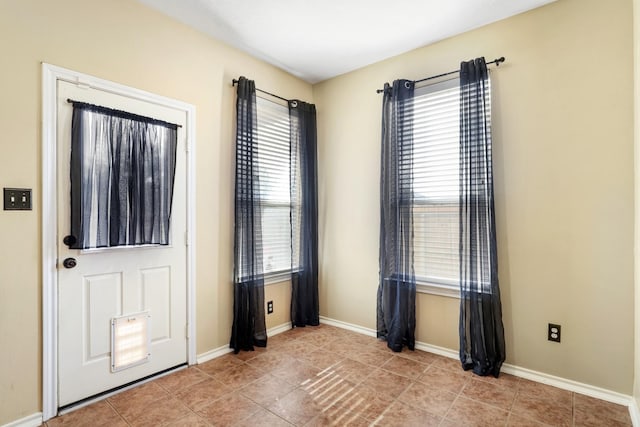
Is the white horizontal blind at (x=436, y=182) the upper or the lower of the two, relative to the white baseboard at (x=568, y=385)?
upper

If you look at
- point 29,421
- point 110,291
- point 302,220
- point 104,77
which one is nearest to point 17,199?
point 110,291

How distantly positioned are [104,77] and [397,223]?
8.52 feet

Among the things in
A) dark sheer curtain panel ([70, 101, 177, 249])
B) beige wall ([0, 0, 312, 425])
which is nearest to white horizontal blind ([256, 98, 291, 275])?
beige wall ([0, 0, 312, 425])

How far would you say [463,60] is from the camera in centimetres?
284

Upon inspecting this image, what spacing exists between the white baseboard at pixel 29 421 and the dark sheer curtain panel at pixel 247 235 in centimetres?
135

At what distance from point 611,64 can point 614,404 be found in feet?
7.49

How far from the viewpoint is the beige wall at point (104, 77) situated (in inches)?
74.1

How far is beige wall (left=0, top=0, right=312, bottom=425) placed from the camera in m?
1.88

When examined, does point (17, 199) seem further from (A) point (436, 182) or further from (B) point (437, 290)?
(B) point (437, 290)

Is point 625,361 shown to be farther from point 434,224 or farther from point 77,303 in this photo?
point 77,303

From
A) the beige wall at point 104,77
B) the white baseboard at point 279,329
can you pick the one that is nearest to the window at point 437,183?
the white baseboard at point 279,329

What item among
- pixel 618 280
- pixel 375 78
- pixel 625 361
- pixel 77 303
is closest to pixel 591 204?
pixel 618 280

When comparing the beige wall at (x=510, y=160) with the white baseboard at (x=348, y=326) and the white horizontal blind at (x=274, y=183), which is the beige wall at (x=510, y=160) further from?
the white baseboard at (x=348, y=326)

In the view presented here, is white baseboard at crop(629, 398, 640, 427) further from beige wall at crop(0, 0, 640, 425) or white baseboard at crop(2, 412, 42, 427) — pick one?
white baseboard at crop(2, 412, 42, 427)
